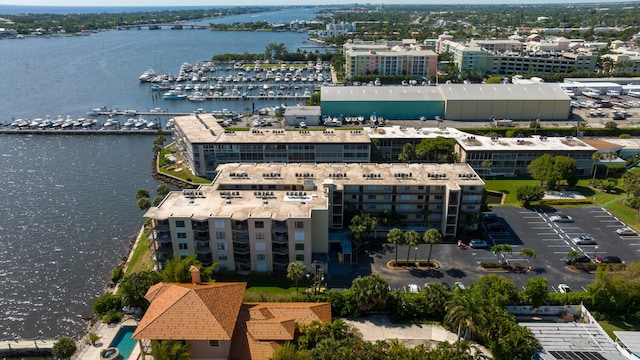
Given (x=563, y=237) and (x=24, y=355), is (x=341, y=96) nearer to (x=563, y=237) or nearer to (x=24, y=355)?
(x=563, y=237)

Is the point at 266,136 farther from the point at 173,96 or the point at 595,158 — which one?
the point at 173,96

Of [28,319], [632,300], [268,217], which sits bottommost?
[28,319]

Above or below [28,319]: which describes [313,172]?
above

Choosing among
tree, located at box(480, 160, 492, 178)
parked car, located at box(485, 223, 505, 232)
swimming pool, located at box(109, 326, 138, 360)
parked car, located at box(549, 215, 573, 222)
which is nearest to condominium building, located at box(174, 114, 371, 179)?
tree, located at box(480, 160, 492, 178)

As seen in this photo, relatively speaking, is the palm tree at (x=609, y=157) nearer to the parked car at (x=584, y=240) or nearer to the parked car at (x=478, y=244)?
the parked car at (x=584, y=240)

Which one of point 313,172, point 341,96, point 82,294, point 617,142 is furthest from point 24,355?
point 617,142

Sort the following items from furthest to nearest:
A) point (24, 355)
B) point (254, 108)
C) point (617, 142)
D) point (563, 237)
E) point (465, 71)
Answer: point (465, 71) → point (254, 108) → point (617, 142) → point (563, 237) → point (24, 355)

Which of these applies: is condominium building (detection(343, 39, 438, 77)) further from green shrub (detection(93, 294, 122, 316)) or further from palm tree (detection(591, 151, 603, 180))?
green shrub (detection(93, 294, 122, 316))
